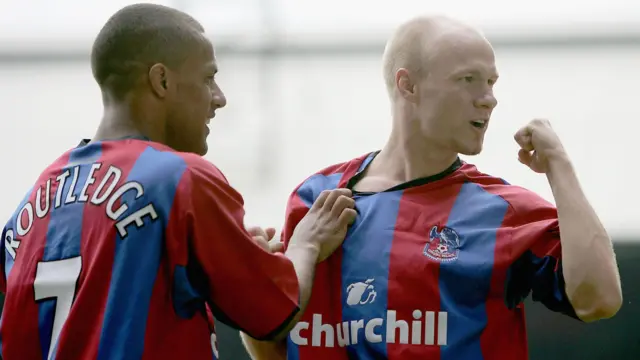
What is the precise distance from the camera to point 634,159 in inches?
99.4

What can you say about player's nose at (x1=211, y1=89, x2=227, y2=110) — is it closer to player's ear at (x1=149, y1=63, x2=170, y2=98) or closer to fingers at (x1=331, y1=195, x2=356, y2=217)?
player's ear at (x1=149, y1=63, x2=170, y2=98)

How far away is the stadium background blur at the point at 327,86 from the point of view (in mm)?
2541

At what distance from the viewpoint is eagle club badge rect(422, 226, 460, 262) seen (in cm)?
167

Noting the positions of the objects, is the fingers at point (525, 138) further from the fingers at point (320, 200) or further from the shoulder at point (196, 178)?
the shoulder at point (196, 178)

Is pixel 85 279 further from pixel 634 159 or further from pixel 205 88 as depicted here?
pixel 634 159

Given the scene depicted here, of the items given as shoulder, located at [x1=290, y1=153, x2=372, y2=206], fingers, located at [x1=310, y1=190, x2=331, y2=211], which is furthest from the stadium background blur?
fingers, located at [x1=310, y1=190, x2=331, y2=211]

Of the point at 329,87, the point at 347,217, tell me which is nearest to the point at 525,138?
the point at 347,217

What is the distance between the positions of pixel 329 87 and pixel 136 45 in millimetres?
1168

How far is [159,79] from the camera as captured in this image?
4.93 feet

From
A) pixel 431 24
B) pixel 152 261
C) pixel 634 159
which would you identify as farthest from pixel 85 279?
pixel 634 159

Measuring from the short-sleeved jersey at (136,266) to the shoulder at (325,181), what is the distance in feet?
1.16

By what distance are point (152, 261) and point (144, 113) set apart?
9.6 inches

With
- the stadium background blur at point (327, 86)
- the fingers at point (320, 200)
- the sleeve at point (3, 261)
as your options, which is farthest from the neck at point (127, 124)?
the stadium background blur at point (327, 86)

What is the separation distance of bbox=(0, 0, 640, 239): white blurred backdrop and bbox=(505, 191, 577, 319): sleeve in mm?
830
